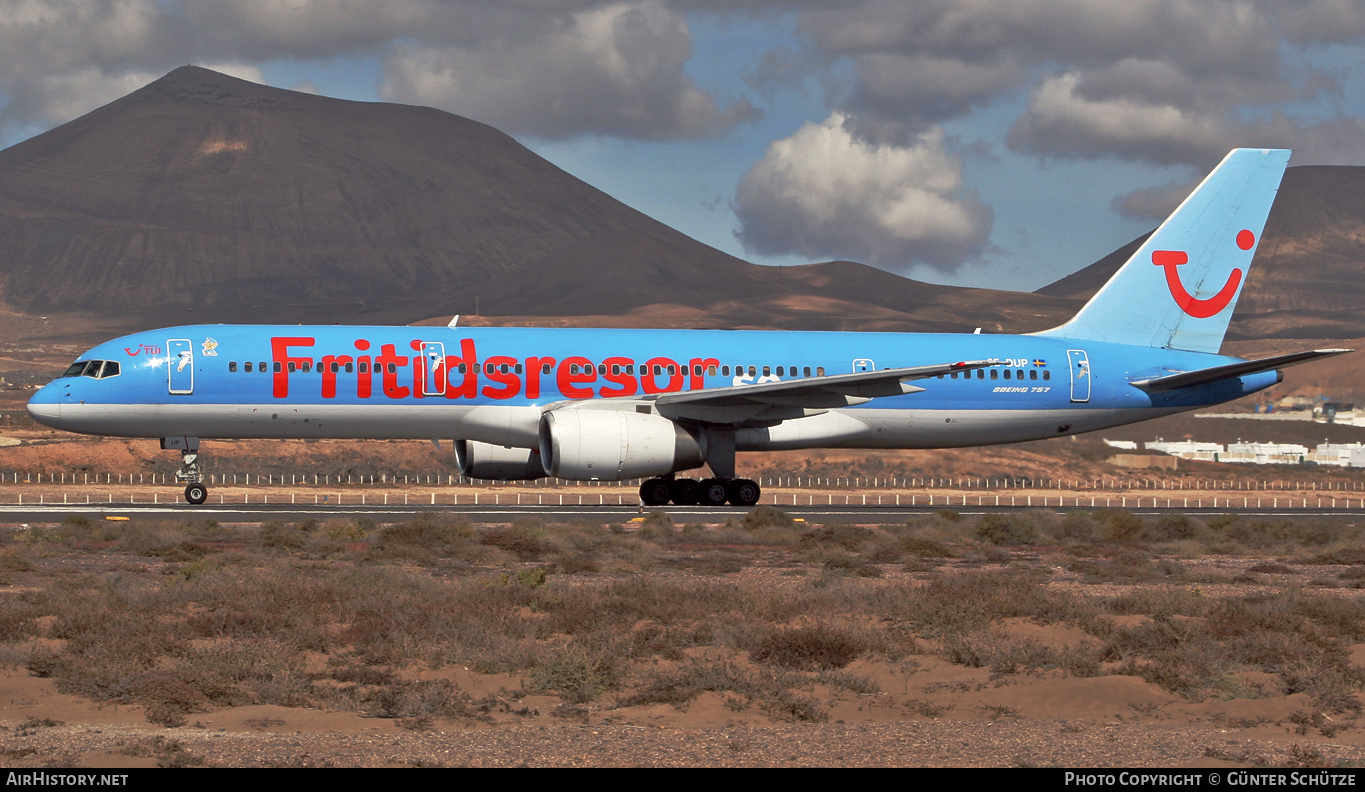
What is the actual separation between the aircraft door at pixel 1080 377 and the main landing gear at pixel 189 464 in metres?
22.1

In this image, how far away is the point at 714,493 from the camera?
117ft

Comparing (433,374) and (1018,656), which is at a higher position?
(433,374)

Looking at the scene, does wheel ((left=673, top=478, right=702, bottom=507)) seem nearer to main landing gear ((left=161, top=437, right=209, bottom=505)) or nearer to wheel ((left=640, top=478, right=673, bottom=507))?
wheel ((left=640, top=478, right=673, bottom=507))

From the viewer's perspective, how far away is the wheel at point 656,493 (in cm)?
3622

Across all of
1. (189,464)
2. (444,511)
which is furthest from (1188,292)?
(189,464)

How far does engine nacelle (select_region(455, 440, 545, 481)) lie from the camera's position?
34469 mm

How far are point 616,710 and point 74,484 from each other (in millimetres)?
47830

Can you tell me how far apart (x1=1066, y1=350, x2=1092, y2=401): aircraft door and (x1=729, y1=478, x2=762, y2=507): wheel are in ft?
30.2

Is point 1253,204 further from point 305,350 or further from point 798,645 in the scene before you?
point 798,645

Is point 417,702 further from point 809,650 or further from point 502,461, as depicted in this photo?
point 502,461

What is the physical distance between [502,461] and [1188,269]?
19.8 meters

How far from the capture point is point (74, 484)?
54375mm

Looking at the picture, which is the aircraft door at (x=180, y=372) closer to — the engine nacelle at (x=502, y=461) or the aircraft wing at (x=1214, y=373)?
the engine nacelle at (x=502, y=461)
